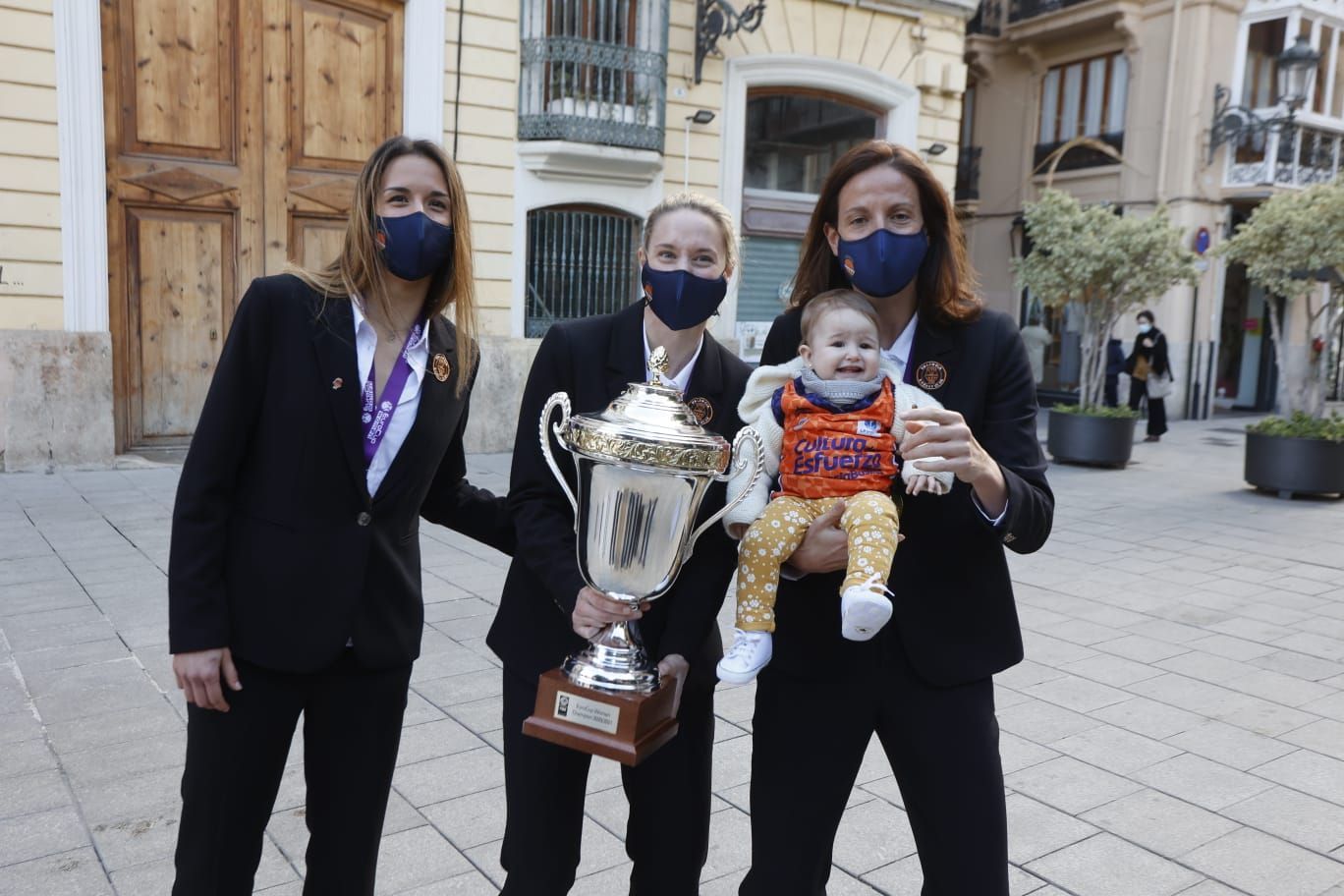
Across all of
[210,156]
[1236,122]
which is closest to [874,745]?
[210,156]

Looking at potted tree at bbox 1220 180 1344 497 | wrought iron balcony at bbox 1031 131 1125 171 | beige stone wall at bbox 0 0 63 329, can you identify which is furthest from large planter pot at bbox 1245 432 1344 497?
beige stone wall at bbox 0 0 63 329

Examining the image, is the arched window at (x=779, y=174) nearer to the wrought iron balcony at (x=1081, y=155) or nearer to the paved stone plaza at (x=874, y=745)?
the paved stone plaza at (x=874, y=745)

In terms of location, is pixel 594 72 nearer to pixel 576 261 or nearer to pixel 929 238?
pixel 576 261

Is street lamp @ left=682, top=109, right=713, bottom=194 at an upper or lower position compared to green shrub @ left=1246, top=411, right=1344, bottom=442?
upper

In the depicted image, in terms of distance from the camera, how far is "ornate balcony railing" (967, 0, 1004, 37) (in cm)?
2234

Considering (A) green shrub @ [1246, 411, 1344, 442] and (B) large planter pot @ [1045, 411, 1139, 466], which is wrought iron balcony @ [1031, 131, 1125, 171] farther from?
(A) green shrub @ [1246, 411, 1344, 442]

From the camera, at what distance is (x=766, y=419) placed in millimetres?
2244

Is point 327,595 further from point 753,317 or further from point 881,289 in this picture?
point 753,317

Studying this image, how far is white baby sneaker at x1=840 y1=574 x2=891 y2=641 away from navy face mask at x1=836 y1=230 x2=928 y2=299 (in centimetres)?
64

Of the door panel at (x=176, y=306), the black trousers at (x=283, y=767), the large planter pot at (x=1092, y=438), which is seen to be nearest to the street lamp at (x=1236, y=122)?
the large planter pot at (x=1092, y=438)

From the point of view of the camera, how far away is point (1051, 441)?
42.9 ft

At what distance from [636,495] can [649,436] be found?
14 cm

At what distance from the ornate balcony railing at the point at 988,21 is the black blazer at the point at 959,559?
889 inches

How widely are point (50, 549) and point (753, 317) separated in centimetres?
908
